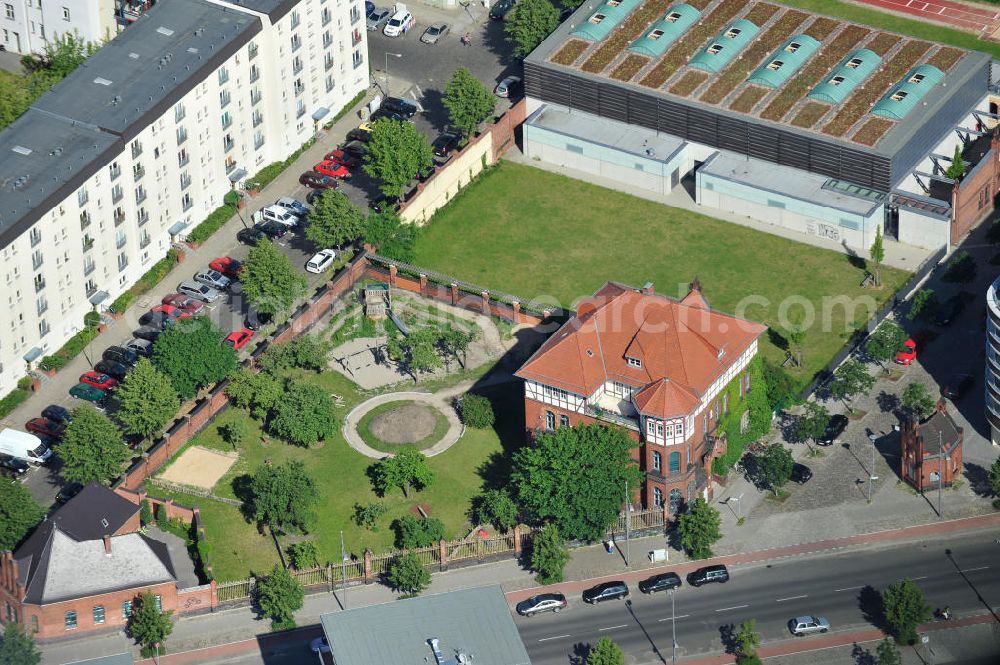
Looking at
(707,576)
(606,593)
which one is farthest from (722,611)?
(606,593)

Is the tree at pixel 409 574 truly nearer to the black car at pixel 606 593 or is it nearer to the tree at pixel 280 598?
the tree at pixel 280 598

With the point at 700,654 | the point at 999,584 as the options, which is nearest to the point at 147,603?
the point at 700,654

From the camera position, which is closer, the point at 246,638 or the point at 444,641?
the point at 444,641

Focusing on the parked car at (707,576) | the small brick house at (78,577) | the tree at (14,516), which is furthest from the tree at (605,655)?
the tree at (14,516)

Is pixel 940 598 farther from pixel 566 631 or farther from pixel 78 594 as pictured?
pixel 78 594
